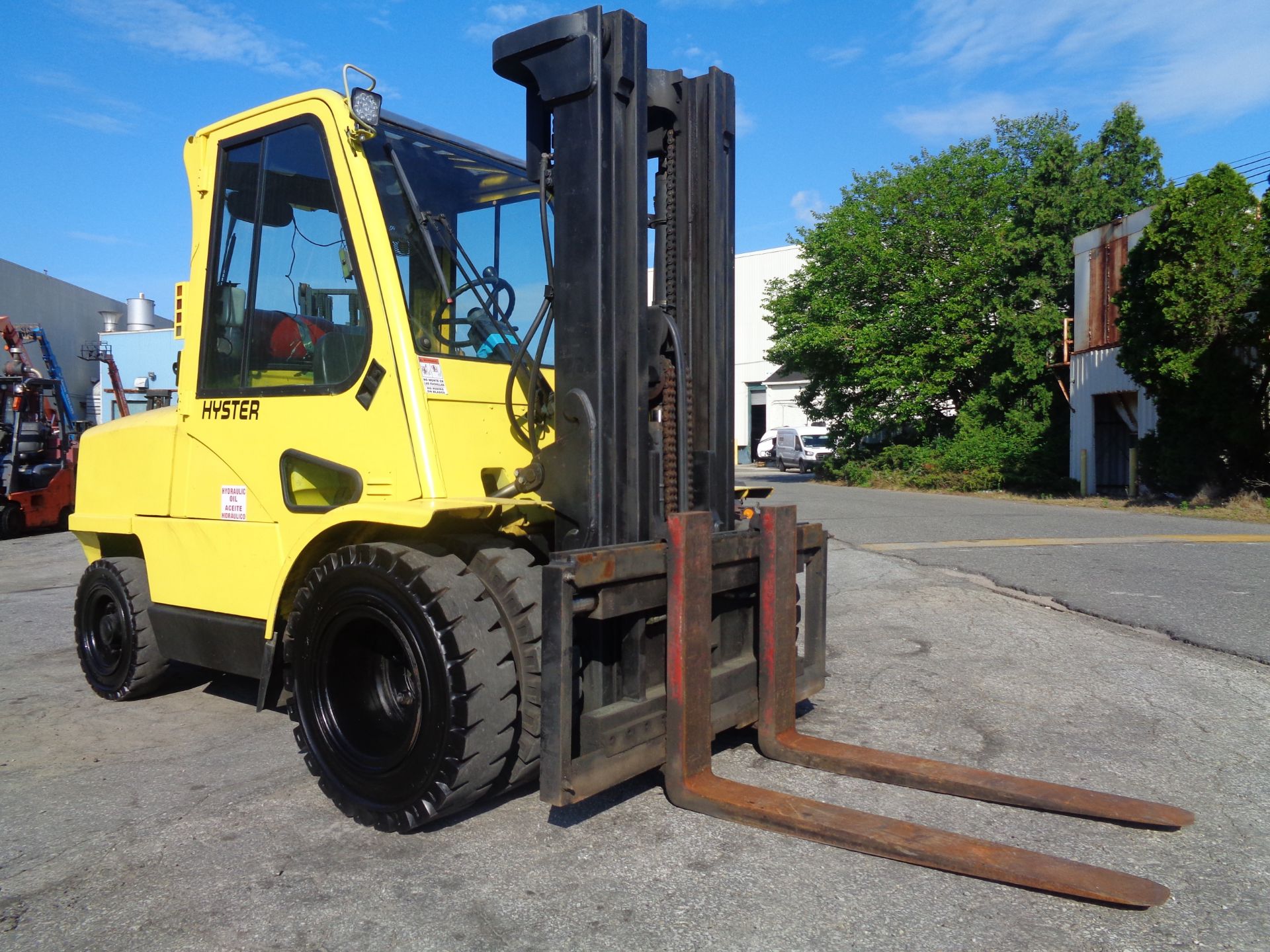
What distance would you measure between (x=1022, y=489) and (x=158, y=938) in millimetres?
27186

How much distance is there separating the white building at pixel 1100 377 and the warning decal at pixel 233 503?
917 inches

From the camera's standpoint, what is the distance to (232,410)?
482 centimetres

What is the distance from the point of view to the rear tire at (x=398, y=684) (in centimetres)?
359

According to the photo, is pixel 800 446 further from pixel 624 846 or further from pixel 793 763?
pixel 624 846

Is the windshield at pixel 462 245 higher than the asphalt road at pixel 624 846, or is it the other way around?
the windshield at pixel 462 245

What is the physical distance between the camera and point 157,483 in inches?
210

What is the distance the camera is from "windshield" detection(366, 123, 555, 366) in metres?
4.27

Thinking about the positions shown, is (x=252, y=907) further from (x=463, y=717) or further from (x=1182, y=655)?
(x=1182, y=655)

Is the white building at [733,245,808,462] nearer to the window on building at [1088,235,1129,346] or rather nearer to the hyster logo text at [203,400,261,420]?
the window on building at [1088,235,1129,346]

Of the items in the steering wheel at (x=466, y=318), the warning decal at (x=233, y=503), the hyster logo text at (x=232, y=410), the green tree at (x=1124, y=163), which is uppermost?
the green tree at (x=1124, y=163)

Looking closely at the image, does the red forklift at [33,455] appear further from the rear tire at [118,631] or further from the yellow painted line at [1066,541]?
the yellow painted line at [1066,541]

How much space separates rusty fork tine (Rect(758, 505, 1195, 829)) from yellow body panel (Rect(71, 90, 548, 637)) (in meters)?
1.08

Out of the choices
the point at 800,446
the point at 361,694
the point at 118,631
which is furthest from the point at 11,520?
the point at 800,446

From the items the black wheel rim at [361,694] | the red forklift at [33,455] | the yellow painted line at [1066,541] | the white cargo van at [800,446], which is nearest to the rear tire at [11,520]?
the red forklift at [33,455]
